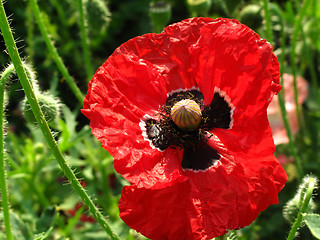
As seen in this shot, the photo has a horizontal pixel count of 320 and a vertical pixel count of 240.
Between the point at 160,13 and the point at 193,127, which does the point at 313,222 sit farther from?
the point at 160,13

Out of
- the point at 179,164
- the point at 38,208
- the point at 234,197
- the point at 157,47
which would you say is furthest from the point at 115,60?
the point at 38,208

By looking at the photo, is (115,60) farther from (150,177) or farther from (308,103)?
(308,103)

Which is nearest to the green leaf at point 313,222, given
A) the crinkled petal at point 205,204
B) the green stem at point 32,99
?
the crinkled petal at point 205,204

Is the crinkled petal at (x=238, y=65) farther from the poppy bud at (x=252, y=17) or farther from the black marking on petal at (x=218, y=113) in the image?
the poppy bud at (x=252, y=17)

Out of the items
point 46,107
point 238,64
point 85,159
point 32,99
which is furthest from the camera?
point 85,159

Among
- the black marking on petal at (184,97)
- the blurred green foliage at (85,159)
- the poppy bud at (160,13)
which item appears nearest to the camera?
the black marking on petal at (184,97)

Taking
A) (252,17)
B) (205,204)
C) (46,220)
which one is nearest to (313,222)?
(205,204)

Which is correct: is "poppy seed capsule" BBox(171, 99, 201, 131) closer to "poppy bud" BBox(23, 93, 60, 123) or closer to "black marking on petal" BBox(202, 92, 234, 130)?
"black marking on petal" BBox(202, 92, 234, 130)
